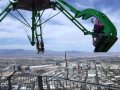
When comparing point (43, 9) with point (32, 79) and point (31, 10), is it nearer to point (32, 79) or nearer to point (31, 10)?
point (31, 10)

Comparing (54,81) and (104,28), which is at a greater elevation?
(104,28)

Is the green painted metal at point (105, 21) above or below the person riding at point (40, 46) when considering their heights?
above

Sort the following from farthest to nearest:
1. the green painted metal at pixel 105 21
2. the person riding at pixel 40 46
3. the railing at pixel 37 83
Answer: the person riding at pixel 40 46 < the green painted metal at pixel 105 21 < the railing at pixel 37 83

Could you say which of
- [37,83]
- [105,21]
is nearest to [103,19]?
[105,21]

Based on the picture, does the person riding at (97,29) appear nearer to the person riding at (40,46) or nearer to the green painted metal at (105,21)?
the green painted metal at (105,21)

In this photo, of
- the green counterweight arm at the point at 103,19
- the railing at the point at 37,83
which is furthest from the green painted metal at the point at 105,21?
the railing at the point at 37,83

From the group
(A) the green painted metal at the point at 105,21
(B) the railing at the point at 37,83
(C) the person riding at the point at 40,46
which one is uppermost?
(A) the green painted metal at the point at 105,21

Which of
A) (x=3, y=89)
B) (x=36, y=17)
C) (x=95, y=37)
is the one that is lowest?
(x=3, y=89)

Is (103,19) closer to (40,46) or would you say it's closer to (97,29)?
(97,29)

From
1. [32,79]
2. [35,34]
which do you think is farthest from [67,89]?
[35,34]
